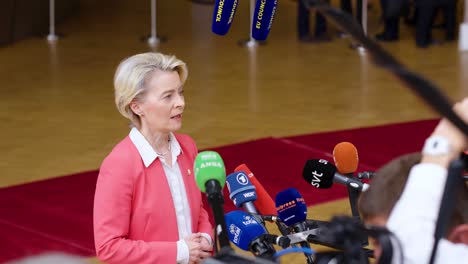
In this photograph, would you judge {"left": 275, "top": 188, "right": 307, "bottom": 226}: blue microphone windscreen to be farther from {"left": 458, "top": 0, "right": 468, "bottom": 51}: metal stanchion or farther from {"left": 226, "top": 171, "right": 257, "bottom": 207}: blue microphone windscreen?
{"left": 458, "top": 0, "right": 468, "bottom": 51}: metal stanchion

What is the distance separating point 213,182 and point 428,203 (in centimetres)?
64

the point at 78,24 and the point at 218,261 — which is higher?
the point at 218,261

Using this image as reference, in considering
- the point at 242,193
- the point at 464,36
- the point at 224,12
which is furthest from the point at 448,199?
the point at 464,36

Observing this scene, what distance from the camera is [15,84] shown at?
32.6ft

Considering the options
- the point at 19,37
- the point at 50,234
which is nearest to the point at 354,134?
the point at 50,234

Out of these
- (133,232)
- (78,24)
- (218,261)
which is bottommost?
(78,24)

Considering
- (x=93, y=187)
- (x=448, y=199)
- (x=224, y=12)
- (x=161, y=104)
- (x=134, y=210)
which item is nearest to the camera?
(x=448, y=199)

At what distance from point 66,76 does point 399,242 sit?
27.5 ft

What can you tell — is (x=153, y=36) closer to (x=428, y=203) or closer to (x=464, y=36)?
(x=464, y=36)

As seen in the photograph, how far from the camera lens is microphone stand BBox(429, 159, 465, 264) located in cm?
213

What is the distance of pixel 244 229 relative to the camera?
328 cm

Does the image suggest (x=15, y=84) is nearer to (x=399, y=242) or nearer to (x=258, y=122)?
(x=258, y=122)

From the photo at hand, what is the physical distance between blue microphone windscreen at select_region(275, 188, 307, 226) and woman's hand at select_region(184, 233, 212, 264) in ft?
0.99

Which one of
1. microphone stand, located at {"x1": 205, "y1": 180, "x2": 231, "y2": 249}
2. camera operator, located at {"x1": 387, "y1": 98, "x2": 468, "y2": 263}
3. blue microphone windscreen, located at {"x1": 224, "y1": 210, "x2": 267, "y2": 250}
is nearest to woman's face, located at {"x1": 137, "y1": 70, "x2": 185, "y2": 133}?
blue microphone windscreen, located at {"x1": 224, "y1": 210, "x2": 267, "y2": 250}
